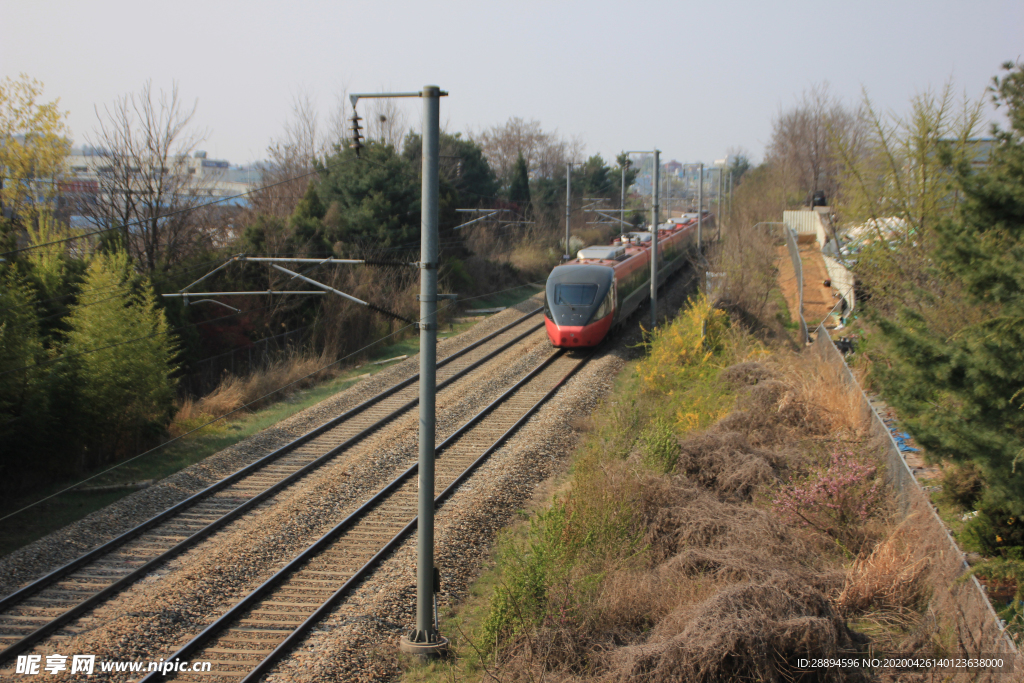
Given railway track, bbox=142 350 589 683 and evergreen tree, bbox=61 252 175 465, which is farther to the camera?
evergreen tree, bbox=61 252 175 465

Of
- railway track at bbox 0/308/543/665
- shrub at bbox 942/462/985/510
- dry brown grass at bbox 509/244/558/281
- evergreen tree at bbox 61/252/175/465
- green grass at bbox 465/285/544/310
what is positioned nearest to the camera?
shrub at bbox 942/462/985/510

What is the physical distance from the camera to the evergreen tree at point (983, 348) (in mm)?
6191

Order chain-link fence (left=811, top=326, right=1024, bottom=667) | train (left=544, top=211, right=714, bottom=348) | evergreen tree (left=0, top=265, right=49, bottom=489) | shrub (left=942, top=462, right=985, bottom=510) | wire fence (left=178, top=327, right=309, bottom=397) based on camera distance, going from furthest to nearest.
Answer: train (left=544, top=211, right=714, bottom=348)
wire fence (left=178, top=327, right=309, bottom=397)
evergreen tree (left=0, top=265, right=49, bottom=489)
shrub (left=942, top=462, right=985, bottom=510)
chain-link fence (left=811, top=326, right=1024, bottom=667)

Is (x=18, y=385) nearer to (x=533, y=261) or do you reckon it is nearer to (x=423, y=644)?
(x=423, y=644)

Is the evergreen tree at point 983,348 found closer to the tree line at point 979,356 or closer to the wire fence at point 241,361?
the tree line at point 979,356

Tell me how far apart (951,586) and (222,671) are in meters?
7.79

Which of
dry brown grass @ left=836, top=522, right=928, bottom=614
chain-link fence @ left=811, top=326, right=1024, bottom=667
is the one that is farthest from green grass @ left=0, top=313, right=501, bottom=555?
chain-link fence @ left=811, top=326, right=1024, bottom=667

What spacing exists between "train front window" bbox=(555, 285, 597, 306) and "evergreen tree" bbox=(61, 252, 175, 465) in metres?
11.4

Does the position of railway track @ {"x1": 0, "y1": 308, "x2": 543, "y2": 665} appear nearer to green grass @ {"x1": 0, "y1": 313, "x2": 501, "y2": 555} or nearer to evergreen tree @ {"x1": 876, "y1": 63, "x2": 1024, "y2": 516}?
green grass @ {"x1": 0, "y1": 313, "x2": 501, "y2": 555}

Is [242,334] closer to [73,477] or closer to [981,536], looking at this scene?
[73,477]

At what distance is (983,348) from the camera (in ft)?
20.3

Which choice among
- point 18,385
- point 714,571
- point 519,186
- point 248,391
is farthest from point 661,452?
point 519,186

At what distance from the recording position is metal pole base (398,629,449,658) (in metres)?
8.09

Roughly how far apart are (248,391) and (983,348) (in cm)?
1878
